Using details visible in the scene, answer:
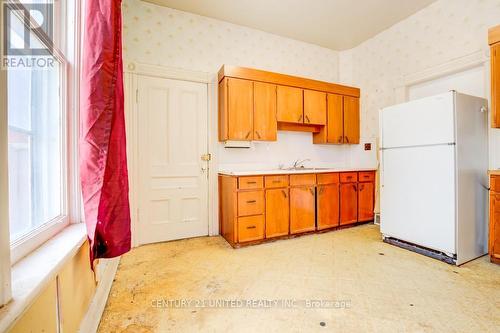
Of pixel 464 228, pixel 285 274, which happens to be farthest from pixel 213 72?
pixel 464 228

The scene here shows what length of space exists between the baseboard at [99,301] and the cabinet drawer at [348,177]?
2903 mm

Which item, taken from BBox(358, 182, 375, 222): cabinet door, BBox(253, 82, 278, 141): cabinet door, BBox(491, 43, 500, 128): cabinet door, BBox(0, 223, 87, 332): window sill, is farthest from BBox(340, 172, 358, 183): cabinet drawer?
BBox(0, 223, 87, 332): window sill

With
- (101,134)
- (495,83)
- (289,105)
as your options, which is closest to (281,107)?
(289,105)

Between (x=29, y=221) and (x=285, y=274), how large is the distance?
5.83 feet

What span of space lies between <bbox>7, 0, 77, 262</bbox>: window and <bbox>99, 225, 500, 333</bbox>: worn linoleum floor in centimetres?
80

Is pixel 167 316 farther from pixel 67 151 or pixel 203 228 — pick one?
pixel 203 228

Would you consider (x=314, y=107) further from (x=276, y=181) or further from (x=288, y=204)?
(x=288, y=204)

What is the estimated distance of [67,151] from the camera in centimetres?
134

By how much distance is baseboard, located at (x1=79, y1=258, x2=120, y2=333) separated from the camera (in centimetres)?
127

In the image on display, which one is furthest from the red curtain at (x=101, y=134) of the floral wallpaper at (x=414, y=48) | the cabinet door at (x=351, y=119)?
the floral wallpaper at (x=414, y=48)

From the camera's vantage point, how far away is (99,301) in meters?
1.49

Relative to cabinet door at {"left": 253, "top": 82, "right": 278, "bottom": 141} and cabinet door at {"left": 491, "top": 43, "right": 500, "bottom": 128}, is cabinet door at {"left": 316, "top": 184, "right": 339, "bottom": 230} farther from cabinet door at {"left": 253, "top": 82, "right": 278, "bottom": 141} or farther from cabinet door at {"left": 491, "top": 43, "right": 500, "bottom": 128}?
cabinet door at {"left": 491, "top": 43, "right": 500, "bottom": 128}

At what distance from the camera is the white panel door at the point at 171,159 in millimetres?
2828

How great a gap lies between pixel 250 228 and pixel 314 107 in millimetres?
2017
